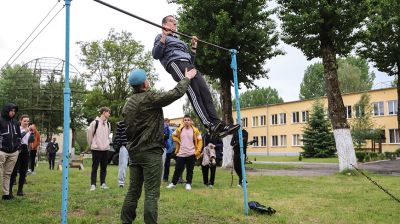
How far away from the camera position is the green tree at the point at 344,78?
5791 cm

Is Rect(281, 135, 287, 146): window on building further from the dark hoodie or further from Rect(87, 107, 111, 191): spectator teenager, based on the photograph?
the dark hoodie

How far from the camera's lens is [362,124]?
125 ft

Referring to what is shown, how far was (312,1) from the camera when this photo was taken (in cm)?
1636

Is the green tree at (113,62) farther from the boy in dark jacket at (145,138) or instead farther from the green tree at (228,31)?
the boy in dark jacket at (145,138)

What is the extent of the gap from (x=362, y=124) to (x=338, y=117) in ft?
77.1

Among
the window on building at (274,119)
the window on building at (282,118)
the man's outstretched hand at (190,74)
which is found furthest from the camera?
the window on building at (274,119)

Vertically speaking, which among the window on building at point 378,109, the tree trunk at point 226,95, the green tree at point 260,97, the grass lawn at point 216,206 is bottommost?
the grass lawn at point 216,206

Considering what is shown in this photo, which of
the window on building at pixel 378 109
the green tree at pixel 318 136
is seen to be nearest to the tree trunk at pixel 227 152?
the green tree at pixel 318 136

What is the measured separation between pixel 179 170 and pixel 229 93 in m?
10.2

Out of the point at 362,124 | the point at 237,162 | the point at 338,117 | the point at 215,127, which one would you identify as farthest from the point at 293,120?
the point at 215,127

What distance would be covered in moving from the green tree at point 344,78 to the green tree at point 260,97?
732 inches

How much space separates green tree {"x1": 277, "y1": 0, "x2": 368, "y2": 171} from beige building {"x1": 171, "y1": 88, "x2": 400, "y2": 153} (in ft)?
94.6

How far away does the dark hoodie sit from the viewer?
319 inches

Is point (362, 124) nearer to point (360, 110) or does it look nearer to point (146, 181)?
point (360, 110)
